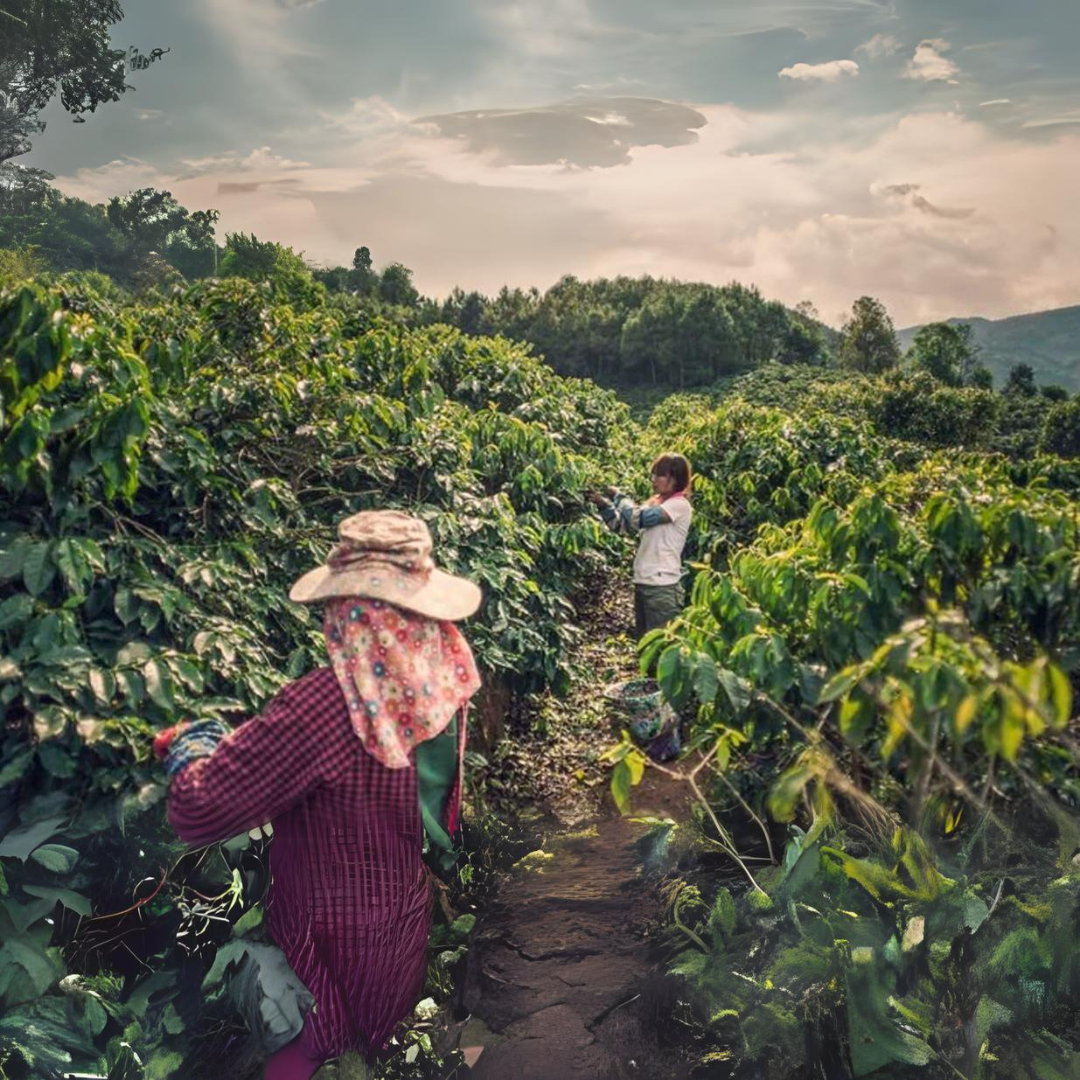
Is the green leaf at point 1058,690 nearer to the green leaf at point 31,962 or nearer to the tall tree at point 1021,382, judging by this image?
the green leaf at point 31,962

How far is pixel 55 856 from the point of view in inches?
78.3

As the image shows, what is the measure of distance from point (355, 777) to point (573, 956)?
4.69 ft

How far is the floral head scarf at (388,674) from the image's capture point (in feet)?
5.40

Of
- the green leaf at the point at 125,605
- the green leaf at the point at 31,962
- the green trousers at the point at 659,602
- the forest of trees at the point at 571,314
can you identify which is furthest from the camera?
the forest of trees at the point at 571,314

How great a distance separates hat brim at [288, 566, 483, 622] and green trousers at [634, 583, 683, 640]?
3375mm

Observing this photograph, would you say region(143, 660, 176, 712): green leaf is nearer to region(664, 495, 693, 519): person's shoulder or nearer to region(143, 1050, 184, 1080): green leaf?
region(143, 1050, 184, 1080): green leaf

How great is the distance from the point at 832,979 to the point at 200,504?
264 cm

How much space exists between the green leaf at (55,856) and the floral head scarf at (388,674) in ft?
2.93

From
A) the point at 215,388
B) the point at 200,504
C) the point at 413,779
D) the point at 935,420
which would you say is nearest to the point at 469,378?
the point at 215,388

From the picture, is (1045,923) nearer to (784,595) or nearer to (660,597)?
(784,595)

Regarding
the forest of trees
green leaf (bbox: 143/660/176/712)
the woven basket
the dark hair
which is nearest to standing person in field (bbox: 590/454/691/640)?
the dark hair

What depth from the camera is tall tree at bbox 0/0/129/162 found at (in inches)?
993

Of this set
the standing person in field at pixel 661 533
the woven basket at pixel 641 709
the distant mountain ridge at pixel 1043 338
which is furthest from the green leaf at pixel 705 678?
the distant mountain ridge at pixel 1043 338

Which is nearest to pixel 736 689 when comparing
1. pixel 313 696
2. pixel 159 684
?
pixel 313 696
